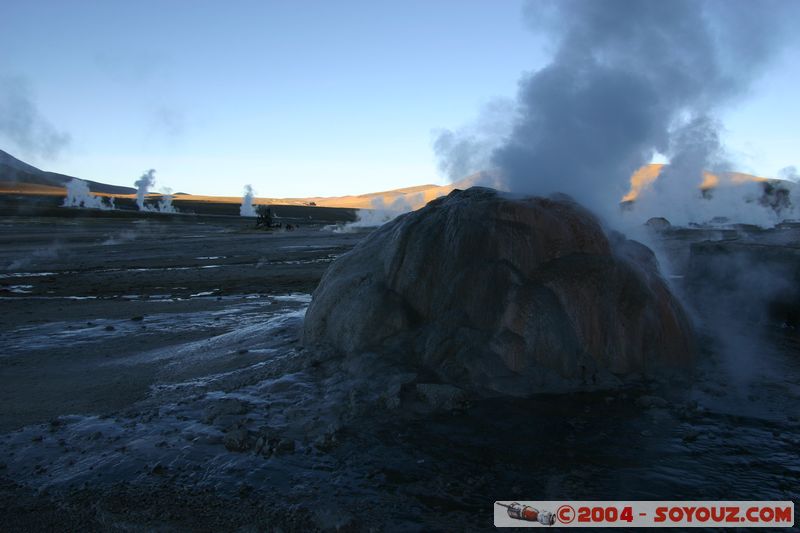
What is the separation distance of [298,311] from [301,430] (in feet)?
21.4

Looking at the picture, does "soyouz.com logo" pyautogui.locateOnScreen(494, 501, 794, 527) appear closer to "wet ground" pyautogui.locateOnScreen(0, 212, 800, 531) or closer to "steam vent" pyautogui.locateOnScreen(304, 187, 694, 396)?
"wet ground" pyautogui.locateOnScreen(0, 212, 800, 531)

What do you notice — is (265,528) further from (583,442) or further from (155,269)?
(155,269)

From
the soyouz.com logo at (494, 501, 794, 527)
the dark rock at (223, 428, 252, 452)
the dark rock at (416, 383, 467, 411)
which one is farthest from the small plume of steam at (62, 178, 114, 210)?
the soyouz.com logo at (494, 501, 794, 527)

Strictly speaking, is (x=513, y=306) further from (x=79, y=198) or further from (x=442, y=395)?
(x=79, y=198)

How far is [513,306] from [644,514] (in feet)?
9.95

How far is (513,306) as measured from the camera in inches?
265

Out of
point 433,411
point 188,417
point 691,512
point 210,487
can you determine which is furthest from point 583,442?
point 188,417

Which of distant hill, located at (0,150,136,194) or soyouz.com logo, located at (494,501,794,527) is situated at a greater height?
distant hill, located at (0,150,136,194)

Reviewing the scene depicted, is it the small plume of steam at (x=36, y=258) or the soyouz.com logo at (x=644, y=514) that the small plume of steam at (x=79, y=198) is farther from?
the soyouz.com logo at (x=644, y=514)

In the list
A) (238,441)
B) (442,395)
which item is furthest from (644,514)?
(238,441)

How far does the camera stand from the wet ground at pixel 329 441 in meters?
4.23

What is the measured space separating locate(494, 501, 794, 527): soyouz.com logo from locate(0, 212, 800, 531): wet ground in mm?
149

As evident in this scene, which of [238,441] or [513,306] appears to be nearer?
[238,441]

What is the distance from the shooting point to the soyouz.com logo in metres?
3.93
